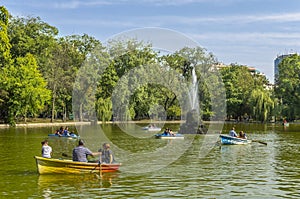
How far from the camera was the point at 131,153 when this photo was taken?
27.8m

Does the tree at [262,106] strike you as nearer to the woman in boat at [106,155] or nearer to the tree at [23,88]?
the tree at [23,88]

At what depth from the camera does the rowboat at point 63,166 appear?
18.3 meters

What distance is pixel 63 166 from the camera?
18422 millimetres

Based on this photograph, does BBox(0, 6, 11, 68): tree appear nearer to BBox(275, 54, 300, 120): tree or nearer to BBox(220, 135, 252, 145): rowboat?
BBox(220, 135, 252, 145): rowboat

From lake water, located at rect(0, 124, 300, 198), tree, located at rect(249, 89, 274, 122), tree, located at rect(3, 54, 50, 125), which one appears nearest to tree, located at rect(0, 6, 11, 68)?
lake water, located at rect(0, 124, 300, 198)

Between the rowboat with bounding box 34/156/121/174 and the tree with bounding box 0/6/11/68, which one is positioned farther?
the tree with bounding box 0/6/11/68

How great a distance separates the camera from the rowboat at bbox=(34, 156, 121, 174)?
1827cm

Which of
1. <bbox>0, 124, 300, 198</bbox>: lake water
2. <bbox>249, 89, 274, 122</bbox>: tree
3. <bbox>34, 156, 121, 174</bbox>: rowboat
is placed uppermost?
<bbox>249, 89, 274, 122</bbox>: tree

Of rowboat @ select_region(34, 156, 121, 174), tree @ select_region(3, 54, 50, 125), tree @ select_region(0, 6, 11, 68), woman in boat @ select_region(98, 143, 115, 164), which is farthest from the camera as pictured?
tree @ select_region(3, 54, 50, 125)

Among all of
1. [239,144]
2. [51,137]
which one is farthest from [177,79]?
[239,144]

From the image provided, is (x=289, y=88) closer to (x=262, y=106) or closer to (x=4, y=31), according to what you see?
(x=262, y=106)

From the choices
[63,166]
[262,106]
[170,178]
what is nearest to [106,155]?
[63,166]

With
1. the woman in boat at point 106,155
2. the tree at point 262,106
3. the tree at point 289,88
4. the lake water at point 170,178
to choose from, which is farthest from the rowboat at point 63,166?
the tree at point 262,106

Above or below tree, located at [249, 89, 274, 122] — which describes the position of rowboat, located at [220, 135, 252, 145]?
below
